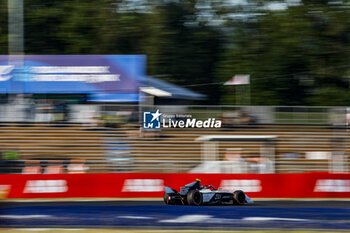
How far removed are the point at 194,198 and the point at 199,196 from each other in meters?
0.19

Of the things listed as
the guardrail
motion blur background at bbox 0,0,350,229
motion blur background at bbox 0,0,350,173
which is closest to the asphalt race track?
motion blur background at bbox 0,0,350,229

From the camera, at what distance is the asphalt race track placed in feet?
35.0

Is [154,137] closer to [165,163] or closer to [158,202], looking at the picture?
[165,163]

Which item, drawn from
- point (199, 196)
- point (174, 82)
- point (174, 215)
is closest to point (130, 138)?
point (199, 196)

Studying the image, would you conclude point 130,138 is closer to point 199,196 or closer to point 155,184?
point 155,184

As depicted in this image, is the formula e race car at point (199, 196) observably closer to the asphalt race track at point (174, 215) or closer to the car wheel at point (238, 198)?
the car wheel at point (238, 198)

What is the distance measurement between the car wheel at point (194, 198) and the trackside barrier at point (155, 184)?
3.41 meters

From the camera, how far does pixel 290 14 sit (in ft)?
113

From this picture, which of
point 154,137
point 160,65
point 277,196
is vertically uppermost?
point 160,65

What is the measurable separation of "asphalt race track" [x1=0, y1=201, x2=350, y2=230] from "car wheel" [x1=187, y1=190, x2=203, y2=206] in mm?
203

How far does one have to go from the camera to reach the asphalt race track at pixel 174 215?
1066 cm

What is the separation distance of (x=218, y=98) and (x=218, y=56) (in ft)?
10.5

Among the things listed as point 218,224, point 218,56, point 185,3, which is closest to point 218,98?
point 218,56

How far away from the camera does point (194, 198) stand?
533 inches
